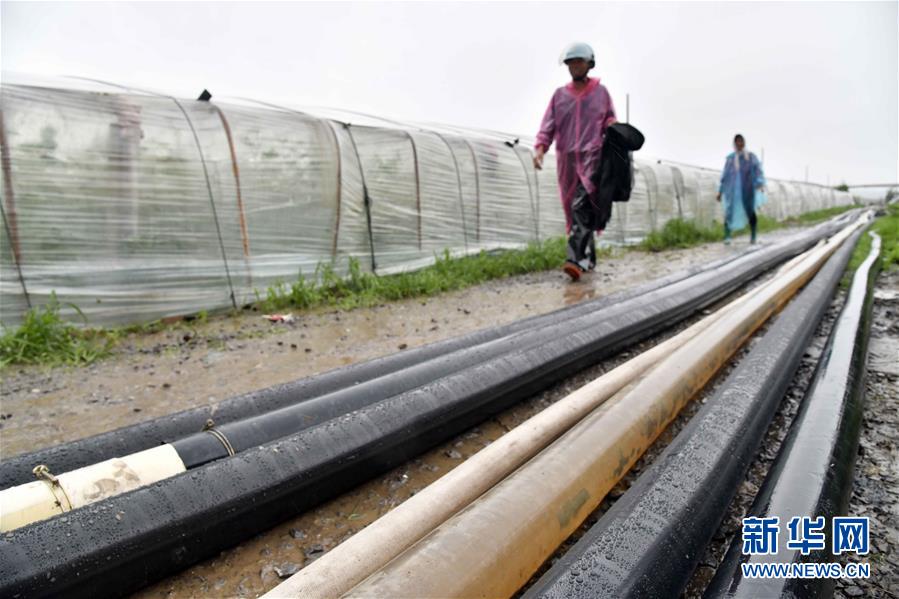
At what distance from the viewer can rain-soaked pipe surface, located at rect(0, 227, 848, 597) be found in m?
0.75

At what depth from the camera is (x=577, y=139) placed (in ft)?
13.4

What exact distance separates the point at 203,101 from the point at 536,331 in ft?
11.5

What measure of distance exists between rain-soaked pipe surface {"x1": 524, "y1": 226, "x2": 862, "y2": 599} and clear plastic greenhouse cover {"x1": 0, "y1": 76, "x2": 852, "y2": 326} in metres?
3.38

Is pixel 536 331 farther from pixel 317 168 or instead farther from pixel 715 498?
pixel 317 168

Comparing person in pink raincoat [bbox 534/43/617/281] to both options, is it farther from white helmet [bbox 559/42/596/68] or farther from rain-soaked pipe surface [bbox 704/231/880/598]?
rain-soaked pipe surface [bbox 704/231/880/598]

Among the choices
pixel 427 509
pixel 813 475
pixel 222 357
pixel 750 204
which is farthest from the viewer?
pixel 750 204

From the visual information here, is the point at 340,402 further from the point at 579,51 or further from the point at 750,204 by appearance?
the point at 750,204

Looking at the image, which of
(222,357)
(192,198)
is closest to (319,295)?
(192,198)

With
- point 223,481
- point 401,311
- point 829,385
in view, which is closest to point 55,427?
point 223,481

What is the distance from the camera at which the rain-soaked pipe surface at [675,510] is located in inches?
27.6

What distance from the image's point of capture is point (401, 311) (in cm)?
344

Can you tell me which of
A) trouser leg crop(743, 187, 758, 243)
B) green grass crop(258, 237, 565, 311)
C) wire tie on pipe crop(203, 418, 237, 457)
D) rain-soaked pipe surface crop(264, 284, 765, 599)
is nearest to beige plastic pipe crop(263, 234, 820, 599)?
rain-soaked pipe surface crop(264, 284, 765, 599)

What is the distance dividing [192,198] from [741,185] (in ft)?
26.5

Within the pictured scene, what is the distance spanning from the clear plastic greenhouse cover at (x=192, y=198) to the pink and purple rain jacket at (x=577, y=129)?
1.75 meters
